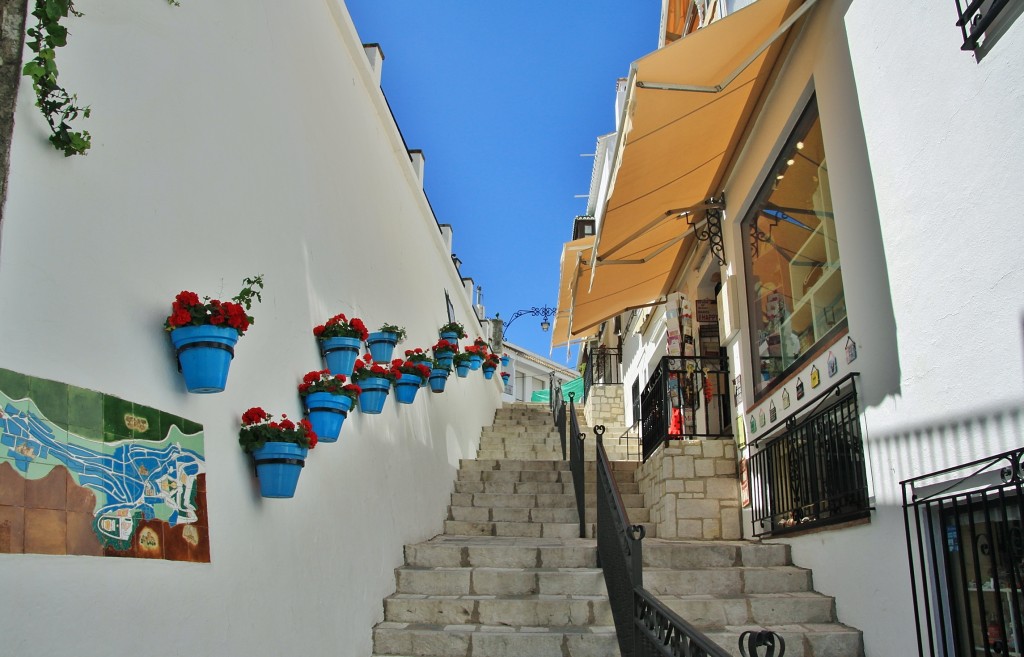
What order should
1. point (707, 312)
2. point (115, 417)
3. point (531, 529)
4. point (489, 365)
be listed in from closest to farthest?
point (115, 417)
point (531, 529)
point (707, 312)
point (489, 365)

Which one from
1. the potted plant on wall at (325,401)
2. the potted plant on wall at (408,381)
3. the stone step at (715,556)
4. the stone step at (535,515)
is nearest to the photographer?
the potted plant on wall at (325,401)

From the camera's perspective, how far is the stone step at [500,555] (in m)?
5.68

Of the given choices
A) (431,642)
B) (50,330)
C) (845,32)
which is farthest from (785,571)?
(50,330)

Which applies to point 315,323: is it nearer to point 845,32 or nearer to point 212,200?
point 212,200

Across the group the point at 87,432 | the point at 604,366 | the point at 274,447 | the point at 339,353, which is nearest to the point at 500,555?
the point at 339,353

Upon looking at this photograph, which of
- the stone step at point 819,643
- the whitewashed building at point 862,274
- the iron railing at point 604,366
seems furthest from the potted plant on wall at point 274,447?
the iron railing at point 604,366

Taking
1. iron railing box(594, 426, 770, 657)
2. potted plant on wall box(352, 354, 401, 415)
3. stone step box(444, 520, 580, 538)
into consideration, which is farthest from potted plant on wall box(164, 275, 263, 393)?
stone step box(444, 520, 580, 538)

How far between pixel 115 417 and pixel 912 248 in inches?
141

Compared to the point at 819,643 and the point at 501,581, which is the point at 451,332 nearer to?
the point at 501,581

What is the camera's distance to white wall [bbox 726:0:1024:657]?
3.08m

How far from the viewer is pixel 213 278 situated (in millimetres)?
3059

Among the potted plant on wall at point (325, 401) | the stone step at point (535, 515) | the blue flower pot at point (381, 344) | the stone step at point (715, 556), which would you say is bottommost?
the stone step at point (715, 556)

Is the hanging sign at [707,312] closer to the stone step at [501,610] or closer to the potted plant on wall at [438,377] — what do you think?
the potted plant on wall at [438,377]

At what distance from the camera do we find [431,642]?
4625 millimetres
